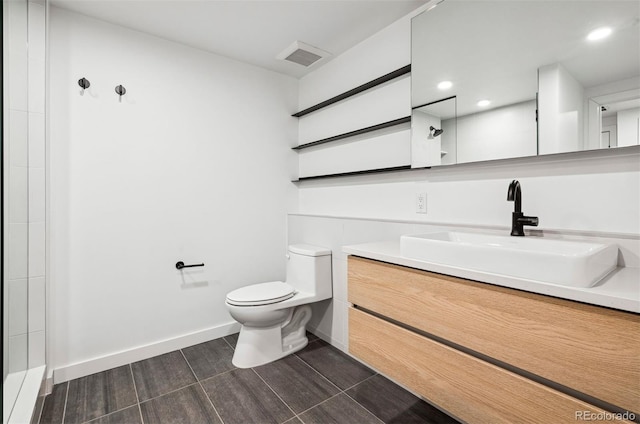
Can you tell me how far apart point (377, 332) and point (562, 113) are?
1194mm

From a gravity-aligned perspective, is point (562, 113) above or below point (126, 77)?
below

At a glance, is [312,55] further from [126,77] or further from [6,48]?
[6,48]

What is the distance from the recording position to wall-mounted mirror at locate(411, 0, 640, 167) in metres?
1.19

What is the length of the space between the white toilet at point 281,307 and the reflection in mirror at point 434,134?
950 millimetres

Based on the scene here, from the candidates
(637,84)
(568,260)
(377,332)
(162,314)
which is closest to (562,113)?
(637,84)

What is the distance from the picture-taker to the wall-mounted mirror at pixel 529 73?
1188 millimetres

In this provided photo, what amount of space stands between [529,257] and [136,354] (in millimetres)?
2333

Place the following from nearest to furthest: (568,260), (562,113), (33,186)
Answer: (568,260), (562,113), (33,186)

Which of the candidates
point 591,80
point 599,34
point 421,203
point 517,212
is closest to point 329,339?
point 421,203

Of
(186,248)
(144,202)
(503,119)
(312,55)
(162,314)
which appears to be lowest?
(162,314)

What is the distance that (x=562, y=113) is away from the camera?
1.31 metres

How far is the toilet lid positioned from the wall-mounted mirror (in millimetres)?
1204

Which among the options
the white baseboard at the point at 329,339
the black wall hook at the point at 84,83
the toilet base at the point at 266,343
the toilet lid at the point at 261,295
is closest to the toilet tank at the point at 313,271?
the toilet lid at the point at 261,295

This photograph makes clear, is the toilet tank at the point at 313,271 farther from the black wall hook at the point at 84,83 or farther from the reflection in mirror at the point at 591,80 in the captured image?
the black wall hook at the point at 84,83
